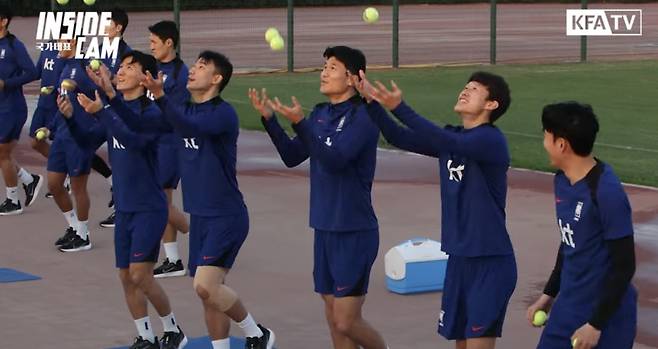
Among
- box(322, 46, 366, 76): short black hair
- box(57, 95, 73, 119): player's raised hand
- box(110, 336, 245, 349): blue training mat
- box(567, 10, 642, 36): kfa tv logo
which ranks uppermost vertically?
box(322, 46, 366, 76): short black hair

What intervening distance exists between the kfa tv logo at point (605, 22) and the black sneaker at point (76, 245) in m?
26.1

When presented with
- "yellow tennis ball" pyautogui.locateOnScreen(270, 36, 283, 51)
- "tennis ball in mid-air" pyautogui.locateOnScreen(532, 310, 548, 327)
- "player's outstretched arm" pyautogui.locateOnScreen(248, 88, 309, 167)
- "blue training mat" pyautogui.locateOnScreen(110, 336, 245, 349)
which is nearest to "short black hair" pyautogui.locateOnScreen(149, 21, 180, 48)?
"yellow tennis ball" pyautogui.locateOnScreen(270, 36, 283, 51)

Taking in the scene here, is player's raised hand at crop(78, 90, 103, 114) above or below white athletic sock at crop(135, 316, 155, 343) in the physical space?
above

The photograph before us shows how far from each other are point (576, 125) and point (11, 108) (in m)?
10.8

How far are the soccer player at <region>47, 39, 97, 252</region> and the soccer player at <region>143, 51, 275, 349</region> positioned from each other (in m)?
4.34

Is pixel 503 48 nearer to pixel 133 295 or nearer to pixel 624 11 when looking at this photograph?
pixel 624 11

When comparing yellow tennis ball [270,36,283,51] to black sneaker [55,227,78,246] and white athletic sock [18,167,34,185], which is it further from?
white athletic sock [18,167,34,185]

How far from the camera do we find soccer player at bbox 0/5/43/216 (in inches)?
675

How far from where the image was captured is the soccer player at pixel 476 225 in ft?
29.5

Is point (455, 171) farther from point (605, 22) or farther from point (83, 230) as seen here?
point (605, 22)

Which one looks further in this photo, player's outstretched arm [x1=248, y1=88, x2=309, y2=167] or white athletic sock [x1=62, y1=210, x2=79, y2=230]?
white athletic sock [x1=62, y1=210, x2=79, y2=230]

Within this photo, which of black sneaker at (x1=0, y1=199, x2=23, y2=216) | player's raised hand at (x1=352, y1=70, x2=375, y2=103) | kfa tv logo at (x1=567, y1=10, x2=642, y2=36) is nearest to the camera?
player's raised hand at (x1=352, y1=70, x2=375, y2=103)

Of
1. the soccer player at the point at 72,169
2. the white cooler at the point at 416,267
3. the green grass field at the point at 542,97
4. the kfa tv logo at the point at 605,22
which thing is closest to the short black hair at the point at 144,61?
the white cooler at the point at 416,267

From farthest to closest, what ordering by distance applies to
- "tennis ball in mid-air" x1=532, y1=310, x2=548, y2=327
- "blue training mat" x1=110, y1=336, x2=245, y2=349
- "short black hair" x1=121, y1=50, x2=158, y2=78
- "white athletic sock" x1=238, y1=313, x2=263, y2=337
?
"blue training mat" x1=110, y1=336, x2=245, y2=349 → "short black hair" x1=121, y1=50, x2=158, y2=78 → "white athletic sock" x1=238, y1=313, x2=263, y2=337 → "tennis ball in mid-air" x1=532, y1=310, x2=548, y2=327
